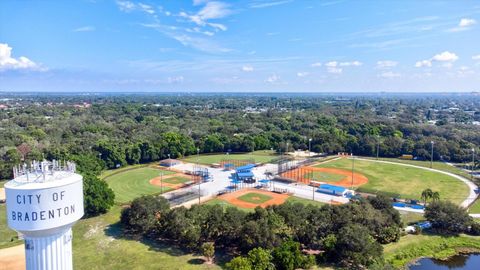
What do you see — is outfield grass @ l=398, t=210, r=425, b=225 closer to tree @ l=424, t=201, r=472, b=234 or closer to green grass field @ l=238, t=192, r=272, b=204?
tree @ l=424, t=201, r=472, b=234

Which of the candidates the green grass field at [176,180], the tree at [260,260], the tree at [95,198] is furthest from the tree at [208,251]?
the green grass field at [176,180]

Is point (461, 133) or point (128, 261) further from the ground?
point (461, 133)

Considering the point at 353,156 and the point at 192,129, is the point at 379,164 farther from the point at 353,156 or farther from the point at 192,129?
the point at 192,129

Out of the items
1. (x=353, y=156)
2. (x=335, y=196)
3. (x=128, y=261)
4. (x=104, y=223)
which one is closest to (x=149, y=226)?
(x=128, y=261)

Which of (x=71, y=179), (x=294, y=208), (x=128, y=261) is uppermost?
(x=71, y=179)

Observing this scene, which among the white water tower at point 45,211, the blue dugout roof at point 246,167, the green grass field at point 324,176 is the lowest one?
the green grass field at point 324,176

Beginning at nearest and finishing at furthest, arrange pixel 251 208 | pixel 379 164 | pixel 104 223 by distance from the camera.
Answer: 1. pixel 104 223
2. pixel 251 208
3. pixel 379 164

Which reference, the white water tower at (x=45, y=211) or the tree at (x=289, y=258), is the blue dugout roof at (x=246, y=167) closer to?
the tree at (x=289, y=258)
